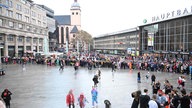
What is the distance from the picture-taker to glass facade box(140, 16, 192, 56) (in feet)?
148

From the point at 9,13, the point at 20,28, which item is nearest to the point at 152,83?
the point at 9,13

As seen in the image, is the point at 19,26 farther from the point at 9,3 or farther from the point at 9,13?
the point at 9,3

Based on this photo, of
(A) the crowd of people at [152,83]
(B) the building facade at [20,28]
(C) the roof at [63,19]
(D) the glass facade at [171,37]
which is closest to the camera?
(A) the crowd of people at [152,83]

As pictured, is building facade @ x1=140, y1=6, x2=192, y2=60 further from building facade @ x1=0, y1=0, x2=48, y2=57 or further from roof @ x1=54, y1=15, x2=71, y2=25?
roof @ x1=54, y1=15, x2=71, y2=25

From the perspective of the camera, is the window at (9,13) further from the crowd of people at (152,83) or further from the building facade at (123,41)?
the building facade at (123,41)

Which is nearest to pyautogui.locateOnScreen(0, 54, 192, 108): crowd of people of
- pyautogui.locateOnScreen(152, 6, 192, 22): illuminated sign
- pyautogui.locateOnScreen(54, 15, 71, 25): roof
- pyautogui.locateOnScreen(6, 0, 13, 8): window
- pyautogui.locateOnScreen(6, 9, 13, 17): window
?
pyautogui.locateOnScreen(152, 6, 192, 22): illuminated sign

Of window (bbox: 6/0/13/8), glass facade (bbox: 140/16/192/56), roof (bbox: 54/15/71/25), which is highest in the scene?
roof (bbox: 54/15/71/25)

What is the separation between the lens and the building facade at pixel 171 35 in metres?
45.0

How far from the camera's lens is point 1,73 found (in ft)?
96.8

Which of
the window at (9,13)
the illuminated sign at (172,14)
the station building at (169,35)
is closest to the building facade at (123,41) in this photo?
the station building at (169,35)

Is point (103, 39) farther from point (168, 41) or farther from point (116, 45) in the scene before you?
point (168, 41)

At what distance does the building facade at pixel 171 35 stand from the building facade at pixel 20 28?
26982 mm

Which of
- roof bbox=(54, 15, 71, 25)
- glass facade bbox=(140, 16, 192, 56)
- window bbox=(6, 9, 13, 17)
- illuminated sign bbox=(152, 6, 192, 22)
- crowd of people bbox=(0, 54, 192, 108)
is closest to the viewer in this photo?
crowd of people bbox=(0, 54, 192, 108)

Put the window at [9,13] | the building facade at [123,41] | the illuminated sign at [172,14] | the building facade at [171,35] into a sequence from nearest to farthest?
the illuminated sign at [172,14] → the building facade at [171,35] → the window at [9,13] → the building facade at [123,41]
